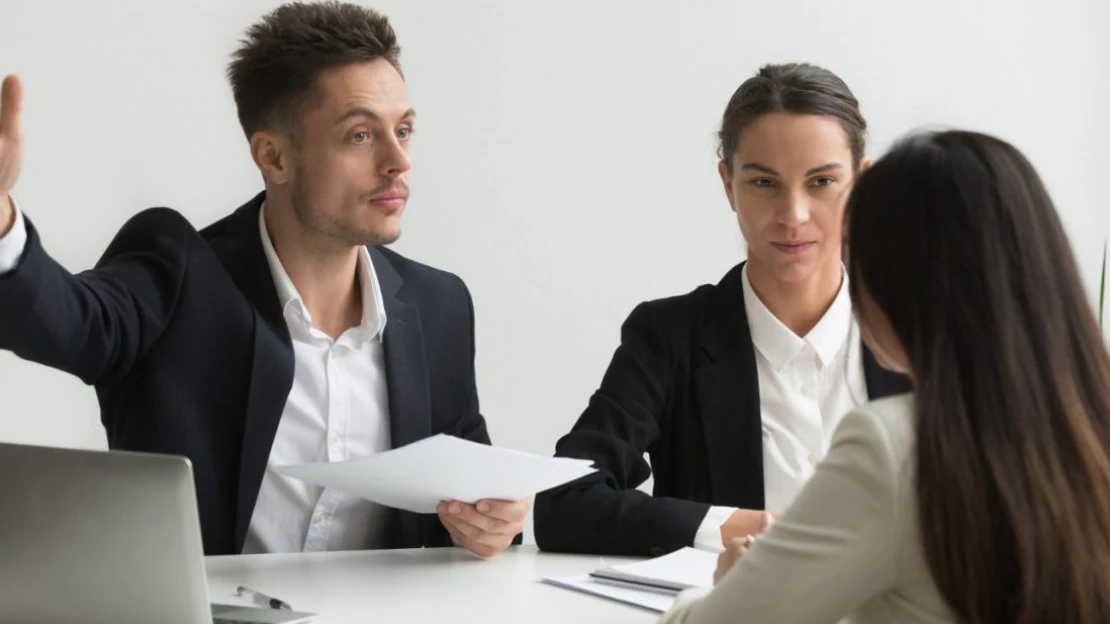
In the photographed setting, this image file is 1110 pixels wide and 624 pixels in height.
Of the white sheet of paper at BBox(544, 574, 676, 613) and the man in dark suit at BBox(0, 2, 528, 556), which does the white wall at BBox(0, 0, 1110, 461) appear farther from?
the white sheet of paper at BBox(544, 574, 676, 613)

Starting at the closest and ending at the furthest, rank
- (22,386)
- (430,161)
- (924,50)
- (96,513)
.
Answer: (96,513)
(22,386)
(430,161)
(924,50)

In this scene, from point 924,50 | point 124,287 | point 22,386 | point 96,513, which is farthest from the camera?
point 924,50

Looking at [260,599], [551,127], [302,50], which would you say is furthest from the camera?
[551,127]

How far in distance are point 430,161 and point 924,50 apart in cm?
140

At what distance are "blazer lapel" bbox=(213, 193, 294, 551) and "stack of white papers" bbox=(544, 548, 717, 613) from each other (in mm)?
526

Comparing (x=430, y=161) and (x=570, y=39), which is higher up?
(x=570, y=39)

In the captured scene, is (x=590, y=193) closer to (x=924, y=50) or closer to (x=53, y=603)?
(x=924, y=50)

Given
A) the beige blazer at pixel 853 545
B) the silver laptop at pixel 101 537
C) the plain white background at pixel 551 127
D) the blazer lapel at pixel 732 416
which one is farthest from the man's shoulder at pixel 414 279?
the beige blazer at pixel 853 545

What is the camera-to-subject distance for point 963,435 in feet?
3.68

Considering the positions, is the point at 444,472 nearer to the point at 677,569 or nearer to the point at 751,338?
the point at 677,569

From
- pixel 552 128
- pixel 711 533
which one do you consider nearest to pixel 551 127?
pixel 552 128

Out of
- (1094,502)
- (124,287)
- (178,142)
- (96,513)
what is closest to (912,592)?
(1094,502)

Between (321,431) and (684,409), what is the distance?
23.7 inches

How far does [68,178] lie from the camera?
3.04 meters
